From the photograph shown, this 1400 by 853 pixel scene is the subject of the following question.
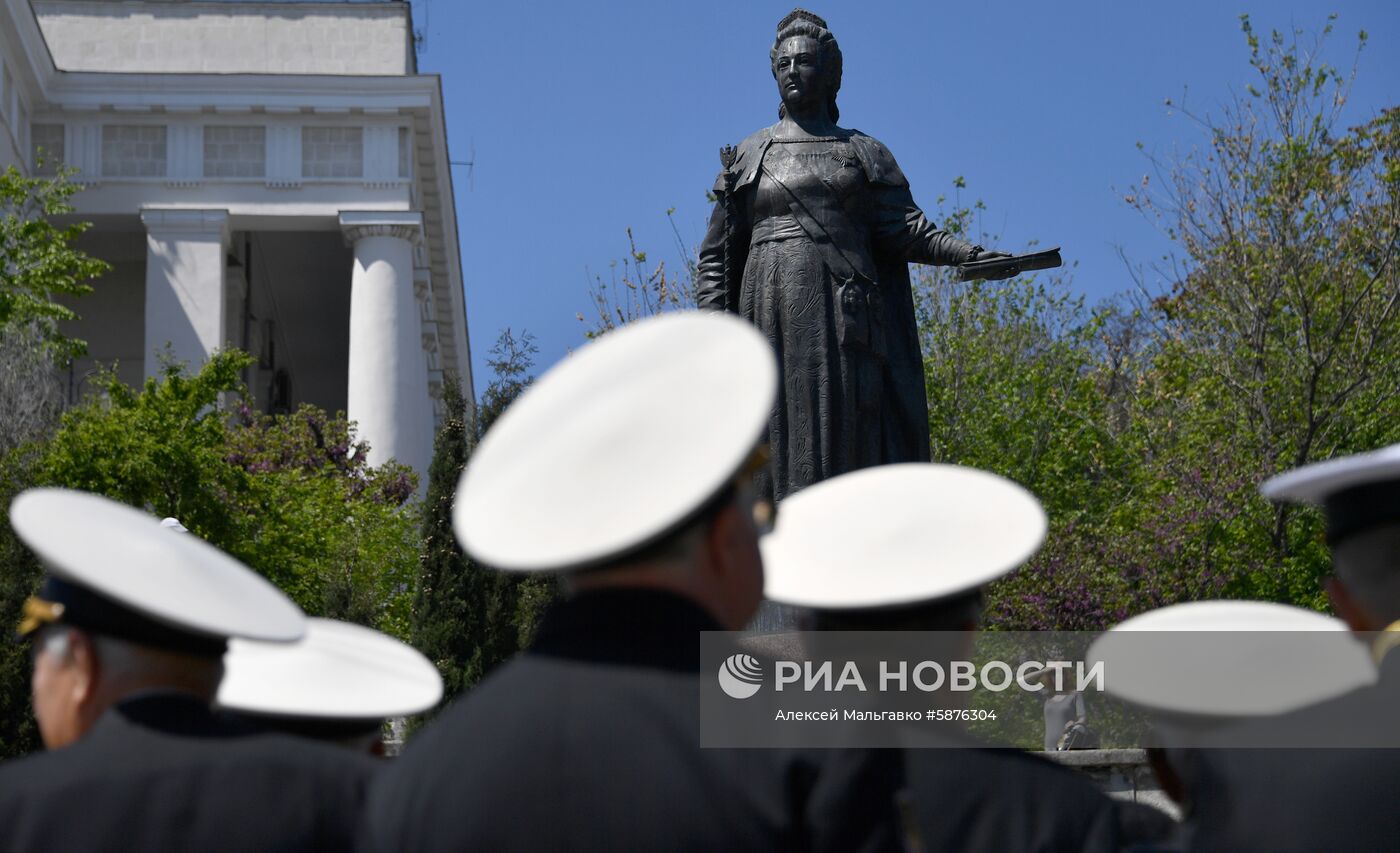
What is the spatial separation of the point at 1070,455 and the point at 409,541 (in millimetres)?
12342

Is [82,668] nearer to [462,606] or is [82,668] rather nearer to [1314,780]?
[1314,780]

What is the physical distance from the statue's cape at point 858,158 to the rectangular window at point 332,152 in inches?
1612

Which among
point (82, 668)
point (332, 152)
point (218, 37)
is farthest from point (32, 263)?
point (82, 668)

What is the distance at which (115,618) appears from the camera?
3.20 m

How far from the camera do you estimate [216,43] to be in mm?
50875

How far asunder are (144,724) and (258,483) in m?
28.2

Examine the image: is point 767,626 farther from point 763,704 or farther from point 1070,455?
point 1070,455

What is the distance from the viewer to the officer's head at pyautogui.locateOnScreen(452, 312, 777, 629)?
2.69m

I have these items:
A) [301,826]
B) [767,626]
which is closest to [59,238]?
[767,626]

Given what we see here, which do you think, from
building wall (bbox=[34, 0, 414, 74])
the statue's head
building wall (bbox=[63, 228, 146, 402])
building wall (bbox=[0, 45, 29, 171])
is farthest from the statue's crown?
building wall (bbox=[63, 228, 146, 402])

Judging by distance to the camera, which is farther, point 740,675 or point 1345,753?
point 740,675

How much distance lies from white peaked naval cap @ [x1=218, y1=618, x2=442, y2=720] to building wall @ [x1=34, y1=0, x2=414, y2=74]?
4818 centimetres

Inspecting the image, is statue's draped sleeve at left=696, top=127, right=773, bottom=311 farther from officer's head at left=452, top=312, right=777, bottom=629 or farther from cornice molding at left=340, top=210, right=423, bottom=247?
cornice molding at left=340, top=210, right=423, bottom=247

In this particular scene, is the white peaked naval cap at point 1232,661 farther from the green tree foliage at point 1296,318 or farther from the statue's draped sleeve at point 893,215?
the green tree foliage at point 1296,318
